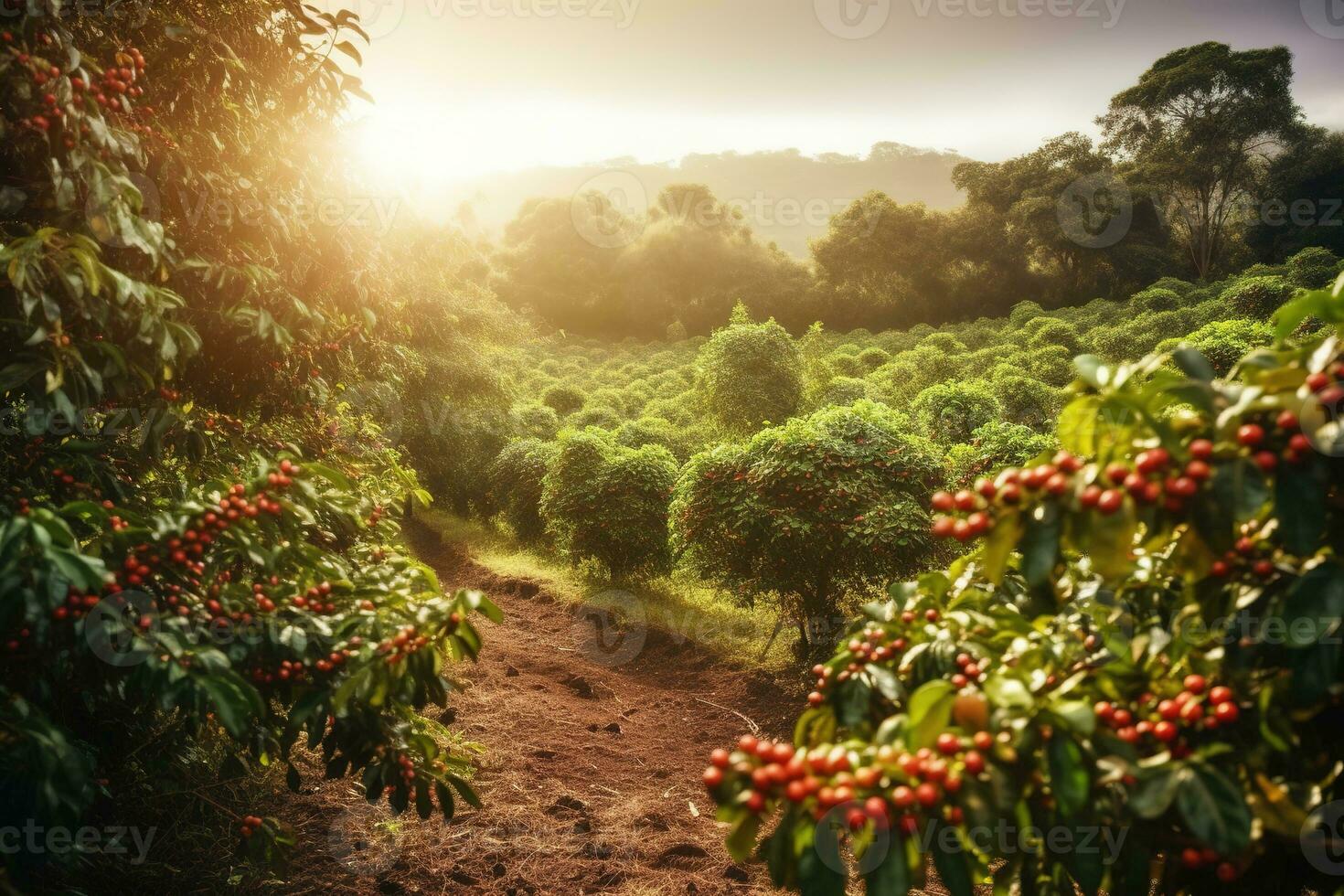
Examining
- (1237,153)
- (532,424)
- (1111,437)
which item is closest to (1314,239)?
(1237,153)

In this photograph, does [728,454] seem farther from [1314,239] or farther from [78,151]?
[1314,239]

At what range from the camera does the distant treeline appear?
2809 cm

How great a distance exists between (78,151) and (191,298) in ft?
2.77

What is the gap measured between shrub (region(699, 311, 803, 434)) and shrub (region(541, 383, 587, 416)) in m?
8.02

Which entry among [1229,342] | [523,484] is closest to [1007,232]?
[1229,342]

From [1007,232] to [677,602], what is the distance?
3339 centimetres

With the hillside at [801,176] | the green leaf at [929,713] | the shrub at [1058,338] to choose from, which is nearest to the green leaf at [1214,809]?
the green leaf at [929,713]

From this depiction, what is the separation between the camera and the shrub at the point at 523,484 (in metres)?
12.7

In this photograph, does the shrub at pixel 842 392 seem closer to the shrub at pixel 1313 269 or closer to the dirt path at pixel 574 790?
the dirt path at pixel 574 790

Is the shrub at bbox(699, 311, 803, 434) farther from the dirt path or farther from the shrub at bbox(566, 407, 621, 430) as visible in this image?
the dirt path

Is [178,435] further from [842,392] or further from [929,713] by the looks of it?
[842,392]

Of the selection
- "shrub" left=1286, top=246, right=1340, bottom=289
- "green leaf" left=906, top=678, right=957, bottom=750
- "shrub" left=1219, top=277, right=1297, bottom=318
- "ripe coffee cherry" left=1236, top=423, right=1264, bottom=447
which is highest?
"shrub" left=1286, top=246, right=1340, bottom=289

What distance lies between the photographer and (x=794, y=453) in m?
6.68

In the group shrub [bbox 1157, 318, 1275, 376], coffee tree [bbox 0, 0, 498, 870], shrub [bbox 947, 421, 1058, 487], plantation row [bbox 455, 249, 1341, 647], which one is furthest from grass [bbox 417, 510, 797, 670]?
shrub [bbox 1157, 318, 1275, 376]
